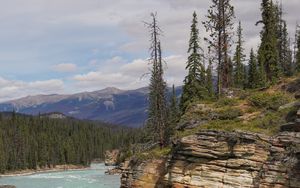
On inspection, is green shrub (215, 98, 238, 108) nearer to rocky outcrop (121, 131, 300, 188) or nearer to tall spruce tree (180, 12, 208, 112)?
rocky outcrop (121, 131, 300, 188)

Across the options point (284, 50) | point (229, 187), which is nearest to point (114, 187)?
point (284, 50)

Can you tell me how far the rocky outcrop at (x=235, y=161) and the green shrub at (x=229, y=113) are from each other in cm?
461

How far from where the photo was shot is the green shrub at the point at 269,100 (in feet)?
104

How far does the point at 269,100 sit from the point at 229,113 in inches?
119

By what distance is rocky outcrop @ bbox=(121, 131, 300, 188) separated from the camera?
80.7ft

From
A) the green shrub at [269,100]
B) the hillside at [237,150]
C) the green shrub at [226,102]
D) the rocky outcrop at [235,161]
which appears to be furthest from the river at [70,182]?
the rocky outcrop at [235,161]

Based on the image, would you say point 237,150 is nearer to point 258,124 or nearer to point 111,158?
point 258,124

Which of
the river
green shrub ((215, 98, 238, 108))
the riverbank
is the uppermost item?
green shrub ((215, 98, 238, 108))

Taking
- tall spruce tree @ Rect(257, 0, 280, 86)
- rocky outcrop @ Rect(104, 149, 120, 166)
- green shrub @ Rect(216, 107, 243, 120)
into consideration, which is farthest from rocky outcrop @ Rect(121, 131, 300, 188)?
rocky outcrop @ Rect(104, 149, 120, 166)

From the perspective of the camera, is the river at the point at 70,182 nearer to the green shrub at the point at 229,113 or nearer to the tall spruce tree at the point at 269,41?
the tall spruce tree at the point at 269,41

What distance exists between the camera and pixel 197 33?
65.4m

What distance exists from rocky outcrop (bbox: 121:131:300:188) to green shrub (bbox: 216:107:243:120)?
4.61 meters

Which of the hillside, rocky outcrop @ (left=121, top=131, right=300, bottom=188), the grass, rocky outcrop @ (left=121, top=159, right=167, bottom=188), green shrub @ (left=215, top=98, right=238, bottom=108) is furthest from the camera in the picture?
green shrub @ (left=215, top=98, right=238, bottom=108)

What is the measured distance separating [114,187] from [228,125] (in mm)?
55317
